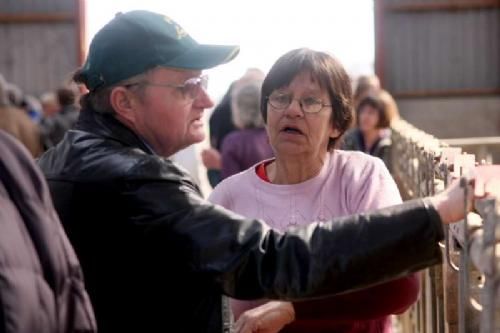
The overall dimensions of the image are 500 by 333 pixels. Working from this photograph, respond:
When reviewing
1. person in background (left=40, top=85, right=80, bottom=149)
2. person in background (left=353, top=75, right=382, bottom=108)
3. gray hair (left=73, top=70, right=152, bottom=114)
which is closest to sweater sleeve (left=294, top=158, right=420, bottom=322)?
gray hair (left=73, top=70, right=152, bottom=114)

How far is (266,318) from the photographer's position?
2.79 metres

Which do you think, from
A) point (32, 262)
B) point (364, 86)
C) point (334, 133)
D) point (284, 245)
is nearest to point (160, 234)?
point (284, 245)

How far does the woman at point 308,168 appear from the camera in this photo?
10.1 feet

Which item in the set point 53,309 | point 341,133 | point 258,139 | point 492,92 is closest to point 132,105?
point 53,309

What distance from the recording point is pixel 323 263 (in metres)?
2.23

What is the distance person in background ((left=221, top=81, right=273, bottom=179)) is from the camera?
22.9 ft

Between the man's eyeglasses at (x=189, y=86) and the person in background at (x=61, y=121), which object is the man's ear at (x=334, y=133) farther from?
the person in background at (x=61, y=121)

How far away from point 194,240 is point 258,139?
15.6ft

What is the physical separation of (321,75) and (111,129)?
97 cm

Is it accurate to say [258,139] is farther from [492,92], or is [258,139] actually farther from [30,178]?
[492,92]

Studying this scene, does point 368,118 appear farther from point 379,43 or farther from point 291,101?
point 379,43

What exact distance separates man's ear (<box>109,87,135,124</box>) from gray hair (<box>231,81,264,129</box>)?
443 cm

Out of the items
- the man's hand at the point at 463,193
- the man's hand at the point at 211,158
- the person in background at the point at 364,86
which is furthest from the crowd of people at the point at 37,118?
the man's hand at the point at 463,193

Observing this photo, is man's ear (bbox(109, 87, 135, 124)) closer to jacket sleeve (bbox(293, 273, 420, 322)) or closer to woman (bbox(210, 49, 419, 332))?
jacket sleeve (bbox(293, 273, 420, 322))
